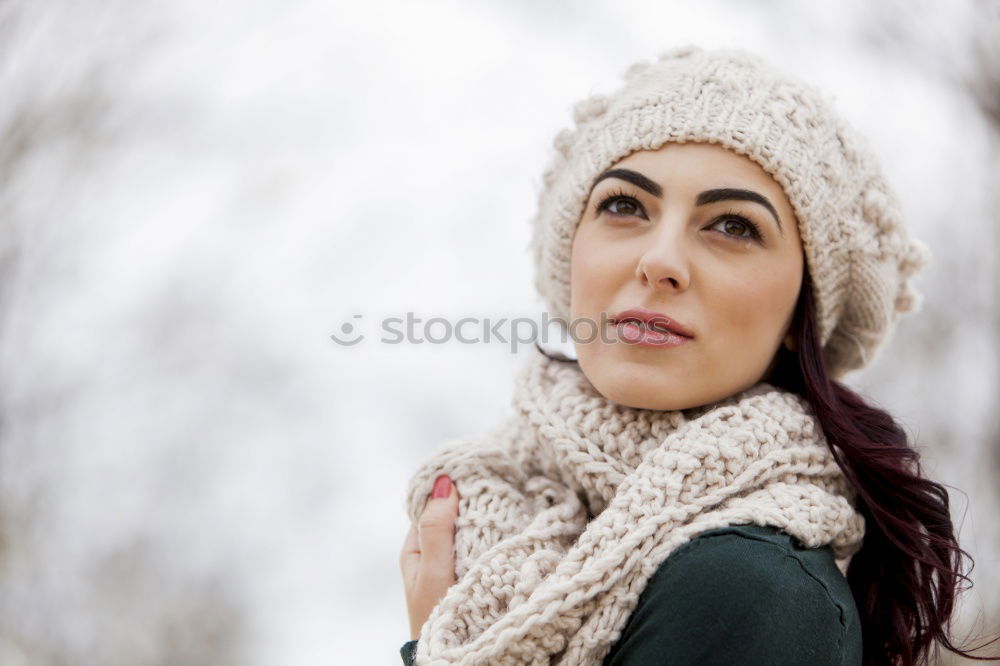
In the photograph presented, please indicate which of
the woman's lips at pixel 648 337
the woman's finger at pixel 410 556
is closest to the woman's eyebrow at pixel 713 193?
the woman's lips at pixel 648 337

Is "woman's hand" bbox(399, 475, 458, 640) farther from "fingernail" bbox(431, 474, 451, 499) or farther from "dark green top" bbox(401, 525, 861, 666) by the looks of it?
"dark green top" bbox(401, 525, 861, 666)

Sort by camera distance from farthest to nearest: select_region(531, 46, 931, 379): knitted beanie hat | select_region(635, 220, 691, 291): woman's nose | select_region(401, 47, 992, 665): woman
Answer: select_region(531, 46, 931, 379): knitted beanie hat, select_region(635, 220, 691, 291): woman's nose, select_region(401, 47, 992, 665): woman

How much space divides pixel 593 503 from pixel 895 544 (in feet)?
1.91

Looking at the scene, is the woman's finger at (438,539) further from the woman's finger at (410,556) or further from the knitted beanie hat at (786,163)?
the knitted beanie hat at (786,163)

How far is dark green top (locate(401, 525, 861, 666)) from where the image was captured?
133cm

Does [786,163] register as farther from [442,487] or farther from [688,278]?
[442,487]

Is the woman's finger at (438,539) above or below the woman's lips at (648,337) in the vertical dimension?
below

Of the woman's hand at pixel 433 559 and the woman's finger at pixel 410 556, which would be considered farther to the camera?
the woman's finger at pixel 410 556

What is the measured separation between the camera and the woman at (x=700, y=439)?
4.76ft

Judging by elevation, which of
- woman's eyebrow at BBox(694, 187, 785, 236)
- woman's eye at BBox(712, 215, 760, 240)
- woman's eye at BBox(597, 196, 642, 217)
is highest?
woman's eyebrow at BBox(694, 187, 785, 236)

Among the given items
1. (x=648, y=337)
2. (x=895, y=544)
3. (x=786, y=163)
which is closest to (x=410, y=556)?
(x=648, y=337)

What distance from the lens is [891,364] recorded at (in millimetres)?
5129

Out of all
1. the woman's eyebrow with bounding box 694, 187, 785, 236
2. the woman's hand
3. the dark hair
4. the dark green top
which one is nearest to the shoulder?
the dark green top

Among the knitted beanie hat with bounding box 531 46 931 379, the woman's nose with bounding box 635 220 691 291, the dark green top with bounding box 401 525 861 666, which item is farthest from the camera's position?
the knitted beanie hat with bounding box 531 46 931 379
